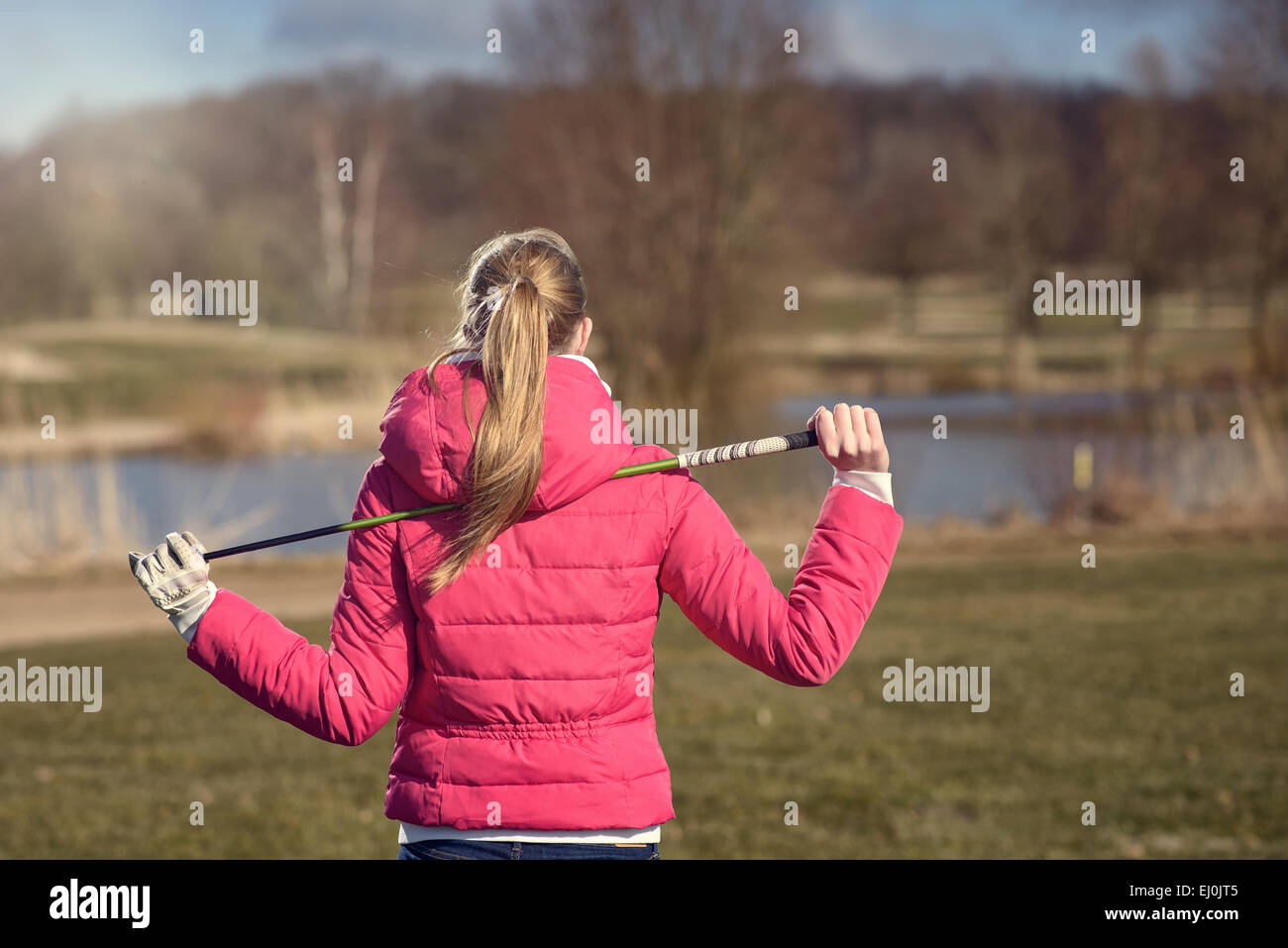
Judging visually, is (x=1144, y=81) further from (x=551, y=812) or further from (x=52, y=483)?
(x=551, y=812)

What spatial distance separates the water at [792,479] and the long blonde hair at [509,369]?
10.8 meters

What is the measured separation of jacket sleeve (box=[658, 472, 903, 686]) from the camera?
203cm

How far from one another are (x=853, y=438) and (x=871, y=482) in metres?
0.08

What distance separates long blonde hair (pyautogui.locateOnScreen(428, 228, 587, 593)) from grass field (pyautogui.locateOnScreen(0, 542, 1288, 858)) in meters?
3.31

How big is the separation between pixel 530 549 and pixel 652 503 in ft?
0.65

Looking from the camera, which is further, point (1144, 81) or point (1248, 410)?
point (1144, 81)

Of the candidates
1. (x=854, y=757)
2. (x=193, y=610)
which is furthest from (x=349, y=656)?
(x=854, y=757)

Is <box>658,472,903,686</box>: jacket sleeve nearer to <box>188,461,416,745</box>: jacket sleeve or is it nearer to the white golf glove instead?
<box>188,461,416,745</box>: jacket sleeve
